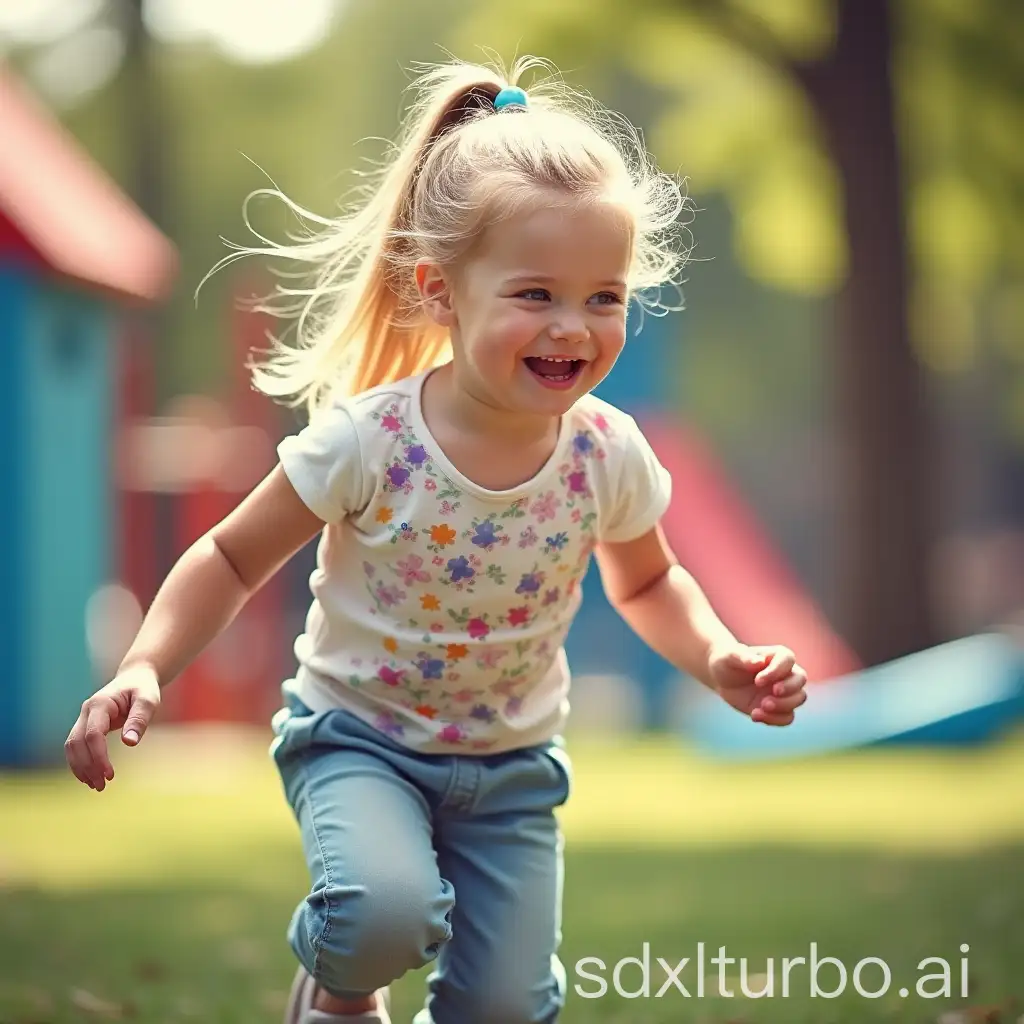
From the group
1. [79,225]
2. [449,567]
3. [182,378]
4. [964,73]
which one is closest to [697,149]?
[964,73]

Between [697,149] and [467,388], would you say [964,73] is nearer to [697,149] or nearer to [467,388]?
[697,149]

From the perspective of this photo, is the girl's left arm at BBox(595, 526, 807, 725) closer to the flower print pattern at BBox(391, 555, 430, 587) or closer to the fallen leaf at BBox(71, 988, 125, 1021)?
the flower print pattern at BBox(391, 555, 430, 587)

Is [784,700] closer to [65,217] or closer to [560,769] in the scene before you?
[560,769]

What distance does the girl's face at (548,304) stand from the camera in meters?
2.88

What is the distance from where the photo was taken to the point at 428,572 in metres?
3.00

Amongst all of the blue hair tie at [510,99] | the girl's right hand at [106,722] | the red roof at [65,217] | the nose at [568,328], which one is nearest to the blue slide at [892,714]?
the red roof at [65,217]

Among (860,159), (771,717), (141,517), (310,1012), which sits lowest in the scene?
(310,1012)

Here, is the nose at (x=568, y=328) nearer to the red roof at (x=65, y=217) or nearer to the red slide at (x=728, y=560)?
the red roof at (x=65, y=217)

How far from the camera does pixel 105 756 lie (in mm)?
2578

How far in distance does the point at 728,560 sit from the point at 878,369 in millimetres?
1568

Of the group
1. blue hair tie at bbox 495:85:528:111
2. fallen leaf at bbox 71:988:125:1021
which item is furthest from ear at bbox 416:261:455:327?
fallen leaf at bbox 71:988:125:1021

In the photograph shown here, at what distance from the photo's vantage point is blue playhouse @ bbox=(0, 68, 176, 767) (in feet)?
26.2

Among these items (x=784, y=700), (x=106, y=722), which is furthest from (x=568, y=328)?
(x=106, y=722)

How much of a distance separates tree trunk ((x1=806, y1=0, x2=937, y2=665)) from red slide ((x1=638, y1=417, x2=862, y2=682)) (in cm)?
44
